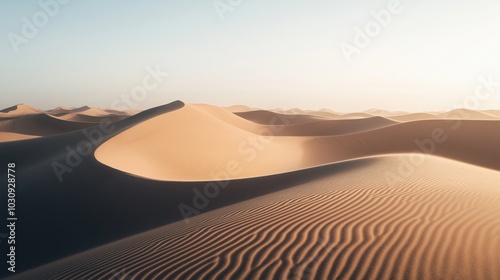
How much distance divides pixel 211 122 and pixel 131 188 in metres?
16.7

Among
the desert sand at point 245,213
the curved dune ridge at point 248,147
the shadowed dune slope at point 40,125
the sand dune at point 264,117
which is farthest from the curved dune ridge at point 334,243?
the sand dune at point 264,117

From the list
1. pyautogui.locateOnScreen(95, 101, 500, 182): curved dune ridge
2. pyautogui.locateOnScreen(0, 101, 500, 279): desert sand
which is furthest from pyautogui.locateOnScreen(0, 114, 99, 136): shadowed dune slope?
pyautogui.locateOnScreen(95, 101, 500, 182): curved dune ridge

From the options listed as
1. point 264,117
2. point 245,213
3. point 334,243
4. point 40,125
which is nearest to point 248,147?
point 245,213

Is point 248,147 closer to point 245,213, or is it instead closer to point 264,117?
point 245,213

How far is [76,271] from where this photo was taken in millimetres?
4875

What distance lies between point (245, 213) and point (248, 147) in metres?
18.0

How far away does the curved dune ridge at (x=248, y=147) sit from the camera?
16545 mm

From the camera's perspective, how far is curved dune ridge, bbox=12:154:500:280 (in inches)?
139

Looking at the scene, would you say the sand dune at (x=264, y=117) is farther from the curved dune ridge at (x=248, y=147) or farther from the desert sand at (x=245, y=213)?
the desert sand at (x=245, y=213)

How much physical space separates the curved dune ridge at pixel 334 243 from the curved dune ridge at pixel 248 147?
9007 millimetres

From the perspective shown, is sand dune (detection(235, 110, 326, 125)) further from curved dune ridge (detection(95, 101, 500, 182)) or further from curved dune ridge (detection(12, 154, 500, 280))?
curved dune ridge (detection(12, 154, 500, 280))

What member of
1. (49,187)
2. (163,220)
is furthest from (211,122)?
(163,220)

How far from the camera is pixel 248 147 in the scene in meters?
24.5

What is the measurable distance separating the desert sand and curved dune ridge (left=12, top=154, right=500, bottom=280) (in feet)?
A: 0.07
